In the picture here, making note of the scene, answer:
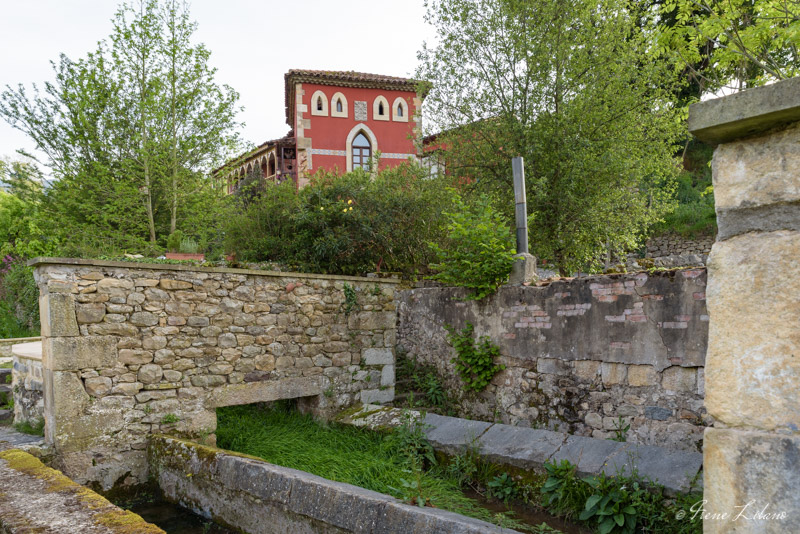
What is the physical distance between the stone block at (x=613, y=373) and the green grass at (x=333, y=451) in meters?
1.93

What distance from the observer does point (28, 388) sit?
19.3ft

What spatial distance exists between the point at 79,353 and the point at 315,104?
18.1 meters

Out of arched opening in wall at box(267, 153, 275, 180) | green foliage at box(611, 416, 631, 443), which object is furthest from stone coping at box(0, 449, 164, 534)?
arched opening in wall at box(267, 153, 275, 180)

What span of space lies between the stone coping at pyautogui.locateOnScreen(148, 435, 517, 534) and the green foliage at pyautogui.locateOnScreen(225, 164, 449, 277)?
514 centimetres

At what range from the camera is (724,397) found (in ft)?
3.74

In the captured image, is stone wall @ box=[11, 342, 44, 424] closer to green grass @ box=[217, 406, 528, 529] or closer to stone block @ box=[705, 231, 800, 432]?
green grass @ box=[217, 406, 528, 529]

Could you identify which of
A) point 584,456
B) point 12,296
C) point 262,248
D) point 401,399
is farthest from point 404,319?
point 12,296

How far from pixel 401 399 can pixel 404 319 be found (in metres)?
1.49

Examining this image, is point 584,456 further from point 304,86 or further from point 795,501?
point 304,86

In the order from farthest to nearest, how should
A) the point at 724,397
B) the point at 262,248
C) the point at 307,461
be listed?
the point at 262,248 → the point at 307,461 → the point at 724,397

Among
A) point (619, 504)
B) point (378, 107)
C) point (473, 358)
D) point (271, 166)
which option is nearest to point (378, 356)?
point (473, 358)

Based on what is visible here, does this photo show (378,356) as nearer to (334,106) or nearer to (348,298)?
(348,298)

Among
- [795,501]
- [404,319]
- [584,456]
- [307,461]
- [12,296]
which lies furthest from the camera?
[12,296]

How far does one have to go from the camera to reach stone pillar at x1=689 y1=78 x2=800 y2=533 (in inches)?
41.3
